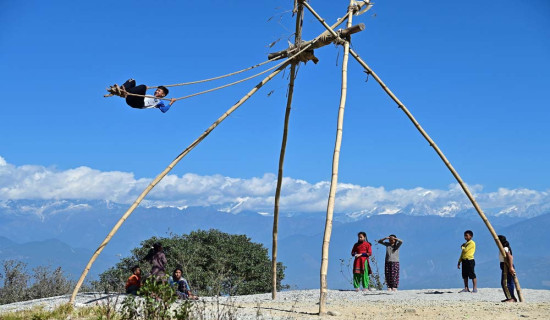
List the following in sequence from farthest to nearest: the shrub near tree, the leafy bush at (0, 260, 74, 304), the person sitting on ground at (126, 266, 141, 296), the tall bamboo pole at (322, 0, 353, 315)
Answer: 1. the shrub near tree
2. the leafy bush at (0, 260, 74, 304)
3. the person sitting on ground at (126, 266, 141, 296)
4. the tall bamboo pole at (322, 0, 353, 315)

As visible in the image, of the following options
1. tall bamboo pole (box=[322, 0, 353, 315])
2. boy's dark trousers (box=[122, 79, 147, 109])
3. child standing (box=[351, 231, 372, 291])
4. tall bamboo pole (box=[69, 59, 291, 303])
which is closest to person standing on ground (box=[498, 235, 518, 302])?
child standing (box=[351, 231, 372, 291])

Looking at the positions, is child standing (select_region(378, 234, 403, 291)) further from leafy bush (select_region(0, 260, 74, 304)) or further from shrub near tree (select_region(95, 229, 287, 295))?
leafy bush (select_region(0, 260, 74, 304))

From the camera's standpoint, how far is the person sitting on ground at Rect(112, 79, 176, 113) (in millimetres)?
10788

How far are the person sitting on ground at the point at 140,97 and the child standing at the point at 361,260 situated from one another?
6.59m

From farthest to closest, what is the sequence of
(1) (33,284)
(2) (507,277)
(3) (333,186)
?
(1) (33,284) → (2) (507,277) → (3) (333,186)

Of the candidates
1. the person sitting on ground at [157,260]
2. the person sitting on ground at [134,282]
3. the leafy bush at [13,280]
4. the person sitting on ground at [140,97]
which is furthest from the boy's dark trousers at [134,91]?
the leafy bush at [13,280]

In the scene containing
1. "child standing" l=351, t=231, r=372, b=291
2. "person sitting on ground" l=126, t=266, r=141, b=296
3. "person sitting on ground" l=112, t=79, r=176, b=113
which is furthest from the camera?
"child standing" l=351, t=231, r=372, b=291

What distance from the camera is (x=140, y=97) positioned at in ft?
36.2

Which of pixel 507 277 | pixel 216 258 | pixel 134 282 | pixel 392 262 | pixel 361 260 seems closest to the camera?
pixel 134 282

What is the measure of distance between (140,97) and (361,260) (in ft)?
25.1

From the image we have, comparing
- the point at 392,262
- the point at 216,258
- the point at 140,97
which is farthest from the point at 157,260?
the point at 216,258

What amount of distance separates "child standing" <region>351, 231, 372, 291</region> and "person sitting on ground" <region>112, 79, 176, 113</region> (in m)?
6.59

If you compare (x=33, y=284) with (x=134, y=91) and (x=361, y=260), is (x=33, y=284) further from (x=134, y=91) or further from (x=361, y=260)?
(x=134, y=91)

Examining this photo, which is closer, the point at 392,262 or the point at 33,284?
the point at 392,262
